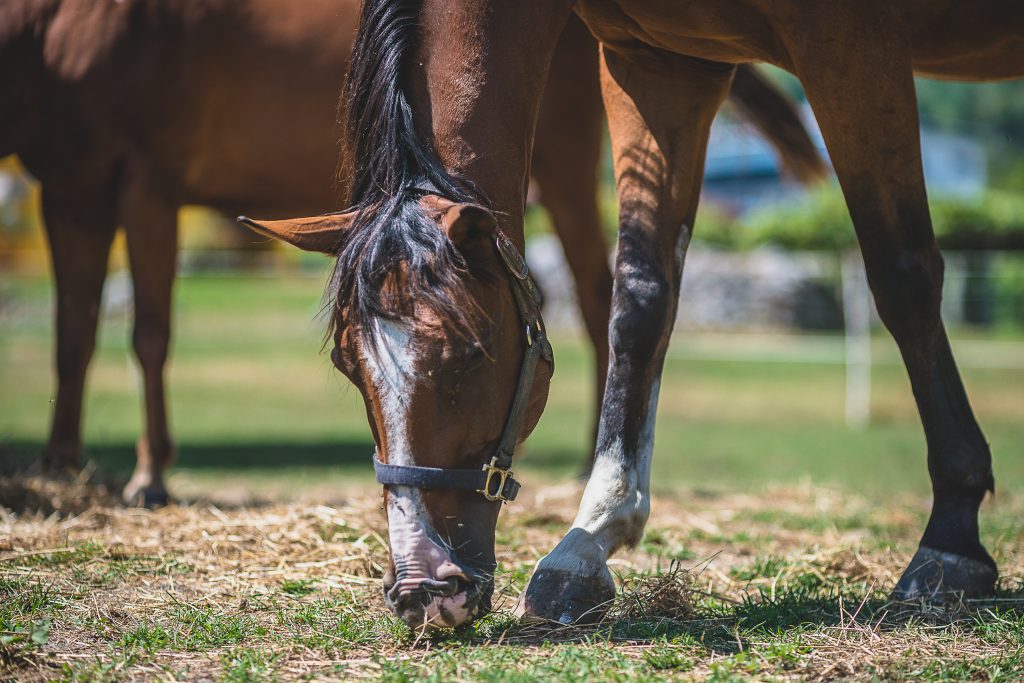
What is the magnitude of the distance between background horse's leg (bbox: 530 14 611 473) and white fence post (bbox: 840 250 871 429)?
5689mm

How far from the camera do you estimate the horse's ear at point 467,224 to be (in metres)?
2.31

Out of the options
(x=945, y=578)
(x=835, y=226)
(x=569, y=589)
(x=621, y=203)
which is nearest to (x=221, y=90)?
(x=621, y=203)

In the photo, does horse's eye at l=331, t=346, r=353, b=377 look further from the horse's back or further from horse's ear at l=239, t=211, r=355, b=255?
the horse's back

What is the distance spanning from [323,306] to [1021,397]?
11.1m

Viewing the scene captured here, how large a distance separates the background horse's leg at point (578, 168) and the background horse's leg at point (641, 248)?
6.83ft

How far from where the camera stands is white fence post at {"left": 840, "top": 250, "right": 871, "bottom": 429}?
11.0m

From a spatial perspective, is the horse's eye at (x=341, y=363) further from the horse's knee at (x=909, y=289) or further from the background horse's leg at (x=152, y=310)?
the background horse's leg at (x=152, y=310)

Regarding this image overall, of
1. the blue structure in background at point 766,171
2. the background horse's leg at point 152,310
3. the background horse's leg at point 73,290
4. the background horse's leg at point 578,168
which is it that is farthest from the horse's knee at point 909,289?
the blue structure in background at point 766,171

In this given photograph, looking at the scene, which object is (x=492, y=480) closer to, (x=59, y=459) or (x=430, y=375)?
(x=430, y=375)

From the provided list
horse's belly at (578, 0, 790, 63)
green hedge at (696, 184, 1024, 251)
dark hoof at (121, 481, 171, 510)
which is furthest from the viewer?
green hedge at (696, 184, 1024, 251)

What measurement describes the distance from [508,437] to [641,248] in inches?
39.8

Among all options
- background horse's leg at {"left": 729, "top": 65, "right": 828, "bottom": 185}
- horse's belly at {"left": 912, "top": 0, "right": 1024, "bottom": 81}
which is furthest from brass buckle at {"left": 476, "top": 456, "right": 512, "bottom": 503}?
background horse's leg at {"left": 729, "top": 65, "right": 828, "bottom": 185}

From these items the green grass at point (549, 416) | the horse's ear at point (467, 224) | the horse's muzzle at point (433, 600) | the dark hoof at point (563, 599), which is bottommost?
the green grass at point (549, 416)

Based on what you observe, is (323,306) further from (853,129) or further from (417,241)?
(853,129)
